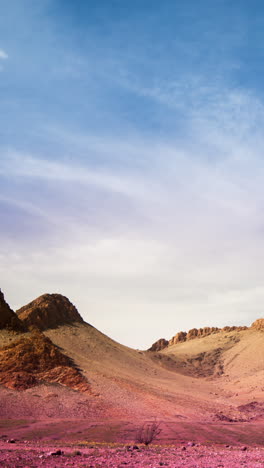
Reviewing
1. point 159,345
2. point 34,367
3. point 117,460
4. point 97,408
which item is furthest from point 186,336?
point 117,460

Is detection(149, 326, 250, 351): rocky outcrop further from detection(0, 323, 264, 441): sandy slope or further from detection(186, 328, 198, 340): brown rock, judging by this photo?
detection(0, 323, 264, 441): sandy slope

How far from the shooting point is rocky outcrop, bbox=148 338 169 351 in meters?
141

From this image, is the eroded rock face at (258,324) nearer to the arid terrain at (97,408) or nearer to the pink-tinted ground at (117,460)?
the arid terrain at (97,408)

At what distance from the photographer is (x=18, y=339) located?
49625 mm

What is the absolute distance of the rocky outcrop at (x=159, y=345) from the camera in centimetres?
14109

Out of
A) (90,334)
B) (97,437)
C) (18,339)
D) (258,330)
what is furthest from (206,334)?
(97,437)

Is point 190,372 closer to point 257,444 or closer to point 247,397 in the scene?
point 247,397

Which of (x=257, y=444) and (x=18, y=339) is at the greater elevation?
(x=18, y=339)

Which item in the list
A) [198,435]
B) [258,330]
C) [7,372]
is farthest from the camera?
[258,330]

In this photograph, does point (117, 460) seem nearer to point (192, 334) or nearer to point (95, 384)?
point (95, 384)

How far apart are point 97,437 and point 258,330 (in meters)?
93.5

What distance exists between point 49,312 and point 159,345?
73.9m

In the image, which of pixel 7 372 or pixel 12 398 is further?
pixel 7 372

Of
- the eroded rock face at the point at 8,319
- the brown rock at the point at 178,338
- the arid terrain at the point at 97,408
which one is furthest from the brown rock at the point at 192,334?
the eroded rock face at the point at 8,319
